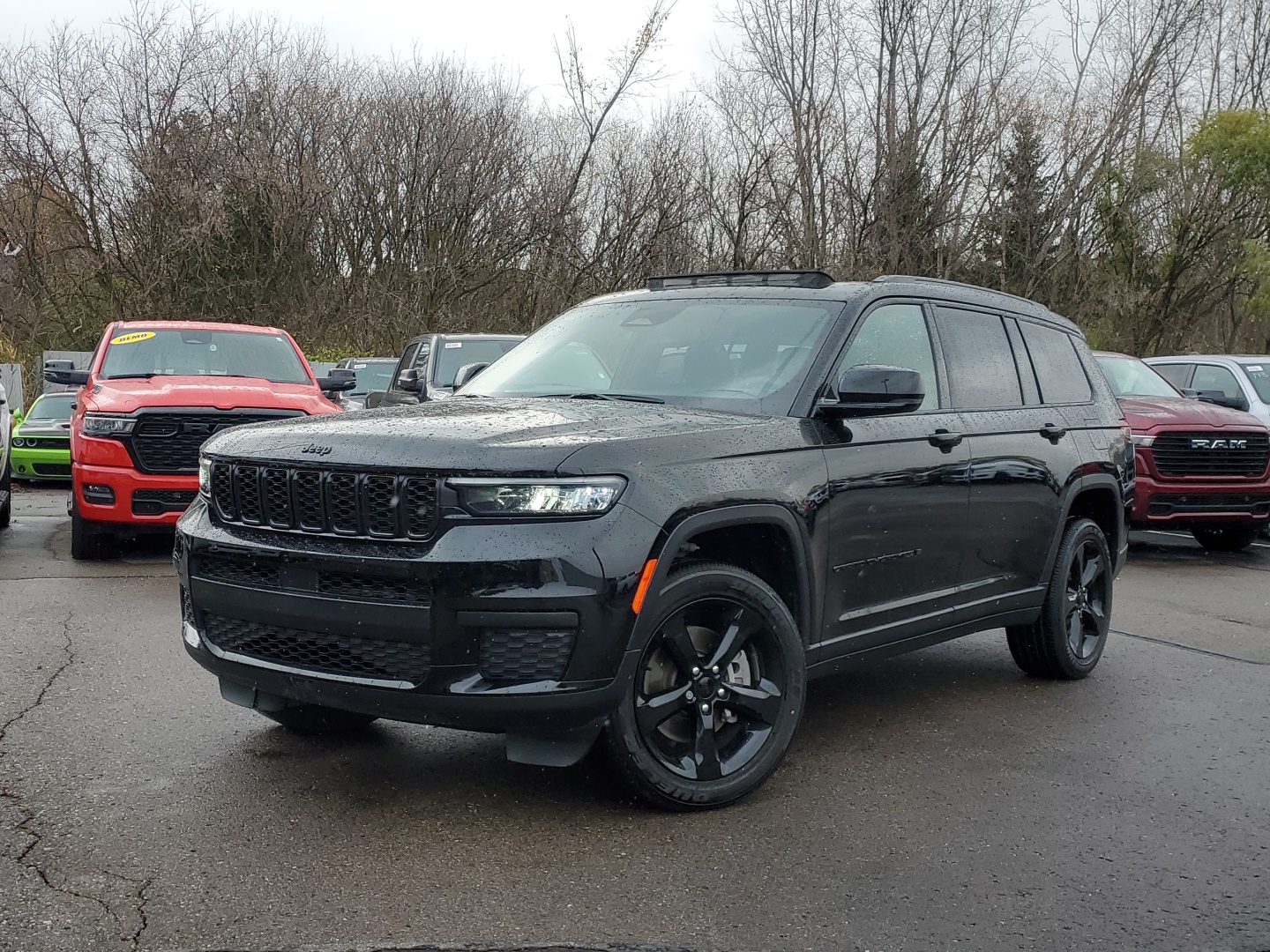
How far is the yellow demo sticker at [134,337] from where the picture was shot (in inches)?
424

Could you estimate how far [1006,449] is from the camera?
18.5 feet

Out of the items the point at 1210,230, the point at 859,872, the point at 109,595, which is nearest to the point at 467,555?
the point at 859,872

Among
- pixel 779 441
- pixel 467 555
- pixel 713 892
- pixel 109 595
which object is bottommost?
pixel 109 595

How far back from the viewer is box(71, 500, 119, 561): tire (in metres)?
9.58

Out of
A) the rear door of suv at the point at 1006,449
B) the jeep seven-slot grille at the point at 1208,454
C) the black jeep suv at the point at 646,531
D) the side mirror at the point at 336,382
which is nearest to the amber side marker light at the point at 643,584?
the black jeep suv at the point at 646,531

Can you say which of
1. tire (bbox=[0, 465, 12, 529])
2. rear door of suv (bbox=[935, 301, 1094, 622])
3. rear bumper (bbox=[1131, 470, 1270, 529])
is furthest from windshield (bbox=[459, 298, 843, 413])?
tire (bbox=[0, 465, 12, 529])

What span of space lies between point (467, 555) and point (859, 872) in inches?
57.3

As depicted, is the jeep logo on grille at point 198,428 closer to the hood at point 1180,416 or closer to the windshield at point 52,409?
the hood at point 1180,416

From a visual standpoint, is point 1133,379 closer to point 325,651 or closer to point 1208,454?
point 1208,454

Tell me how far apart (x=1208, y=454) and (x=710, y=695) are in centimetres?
872

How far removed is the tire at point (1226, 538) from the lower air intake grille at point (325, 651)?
10.1m

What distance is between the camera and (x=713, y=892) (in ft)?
11.6

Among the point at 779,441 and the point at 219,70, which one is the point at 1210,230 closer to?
the point at 219,70

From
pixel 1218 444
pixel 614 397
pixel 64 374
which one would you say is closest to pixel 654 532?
pixel 614 397
